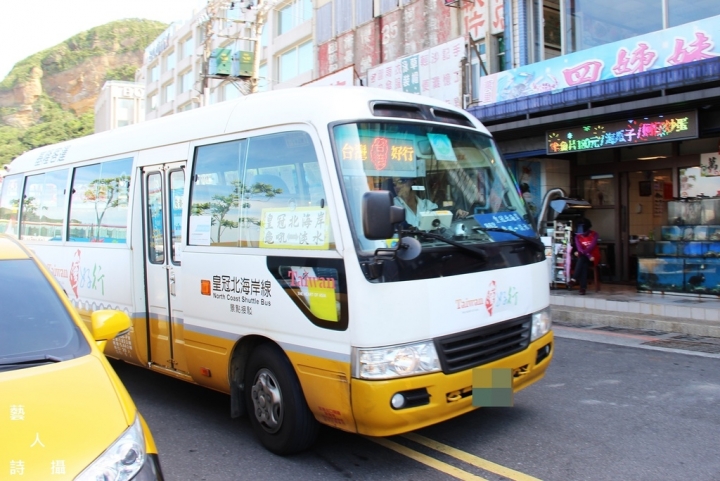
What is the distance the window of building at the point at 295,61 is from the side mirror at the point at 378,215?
24.2 metres

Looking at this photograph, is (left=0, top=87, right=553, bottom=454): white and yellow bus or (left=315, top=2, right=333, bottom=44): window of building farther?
(left=315, top=2, right=333, bottom=44): window of building

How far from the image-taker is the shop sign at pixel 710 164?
1112 centimetres

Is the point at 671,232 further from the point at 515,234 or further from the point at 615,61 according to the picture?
the point at 515,234

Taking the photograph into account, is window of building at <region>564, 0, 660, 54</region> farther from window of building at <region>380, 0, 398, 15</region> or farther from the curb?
window of building at <region>380, 0, 398, 15</region>

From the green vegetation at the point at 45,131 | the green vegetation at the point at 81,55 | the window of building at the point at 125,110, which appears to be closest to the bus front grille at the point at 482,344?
the green vegetation at the point at 45,131

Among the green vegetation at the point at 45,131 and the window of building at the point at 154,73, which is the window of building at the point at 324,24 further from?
the window of building at the point at 154,73

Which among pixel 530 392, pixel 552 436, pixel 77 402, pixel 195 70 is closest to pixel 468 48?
pixel 530 392

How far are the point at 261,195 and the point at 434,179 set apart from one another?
1279 millimetres

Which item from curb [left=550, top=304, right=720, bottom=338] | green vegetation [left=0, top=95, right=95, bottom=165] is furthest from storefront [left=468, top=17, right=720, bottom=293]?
green vegetation [left=0, top=95, right=95, bottom=165]

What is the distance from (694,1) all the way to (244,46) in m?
27.9

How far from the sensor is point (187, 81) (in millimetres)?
44062

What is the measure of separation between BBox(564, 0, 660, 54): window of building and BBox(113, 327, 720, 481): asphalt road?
26.8 feet

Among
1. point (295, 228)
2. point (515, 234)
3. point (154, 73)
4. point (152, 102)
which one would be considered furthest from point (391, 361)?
point (152, 102)

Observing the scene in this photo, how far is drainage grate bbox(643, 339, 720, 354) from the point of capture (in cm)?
755
